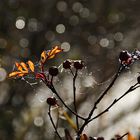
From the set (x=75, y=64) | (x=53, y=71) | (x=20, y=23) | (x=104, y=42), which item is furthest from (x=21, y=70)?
(x=20, y=23)

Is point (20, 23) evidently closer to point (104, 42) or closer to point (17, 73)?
point (104, 42)

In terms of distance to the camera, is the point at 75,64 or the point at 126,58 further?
the point at 75,64

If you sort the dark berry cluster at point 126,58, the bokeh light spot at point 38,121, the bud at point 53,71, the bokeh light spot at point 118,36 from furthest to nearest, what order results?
1. the bokeh light spot at point 118,36
2. the bokeh light spot at point 38,121
3. the bud at point 53,71
4. the dark berry cluster at point 126,58

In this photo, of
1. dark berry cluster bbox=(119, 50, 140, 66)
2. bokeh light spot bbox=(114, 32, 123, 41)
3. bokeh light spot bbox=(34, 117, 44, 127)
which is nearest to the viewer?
dark berry cluster bbox=(119, 50, 140, 66)

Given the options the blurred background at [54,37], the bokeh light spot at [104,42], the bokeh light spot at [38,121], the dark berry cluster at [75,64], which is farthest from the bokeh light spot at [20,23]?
the dark berry cluster at [75,64]

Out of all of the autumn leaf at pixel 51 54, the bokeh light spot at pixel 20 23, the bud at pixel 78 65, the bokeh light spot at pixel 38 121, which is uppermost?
the bokeh light spot at pixel 20 23

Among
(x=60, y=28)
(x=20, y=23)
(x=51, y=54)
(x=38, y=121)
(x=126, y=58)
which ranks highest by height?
(x=20, y=23)

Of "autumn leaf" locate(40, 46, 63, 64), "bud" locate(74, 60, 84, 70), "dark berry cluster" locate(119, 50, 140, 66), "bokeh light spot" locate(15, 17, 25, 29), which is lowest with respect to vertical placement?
"dark berry cluster" locate(119, 50, 140, 66)

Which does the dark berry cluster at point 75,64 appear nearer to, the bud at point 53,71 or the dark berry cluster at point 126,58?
the bud at point 53,71

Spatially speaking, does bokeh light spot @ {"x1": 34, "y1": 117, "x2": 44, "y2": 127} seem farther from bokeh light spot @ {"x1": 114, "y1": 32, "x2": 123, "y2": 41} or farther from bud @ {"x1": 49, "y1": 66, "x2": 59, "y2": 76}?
bud @ {"x1": 49, "y1": 66, "x2": 59, "y2": 76}

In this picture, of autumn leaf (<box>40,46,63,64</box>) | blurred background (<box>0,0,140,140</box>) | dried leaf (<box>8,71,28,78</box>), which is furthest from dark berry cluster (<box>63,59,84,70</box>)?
blurred background (<box>0,0,140,140</box>)

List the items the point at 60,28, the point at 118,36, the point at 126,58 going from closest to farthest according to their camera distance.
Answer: the point at 126,58, the point at 118,36, the point at 60,28

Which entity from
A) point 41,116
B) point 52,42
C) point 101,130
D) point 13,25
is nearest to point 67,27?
point 52,42
